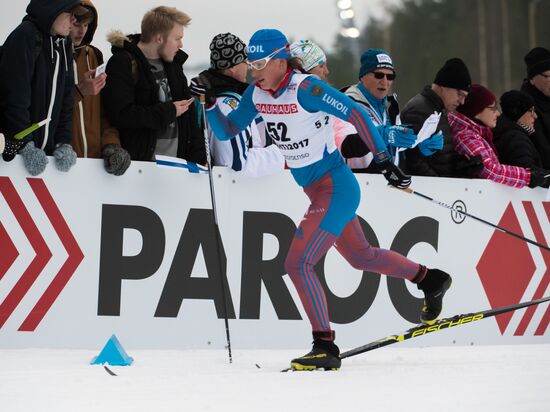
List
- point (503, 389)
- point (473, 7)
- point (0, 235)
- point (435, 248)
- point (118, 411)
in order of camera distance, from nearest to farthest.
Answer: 1. point (118, 411)
2. point (503, 389)
3. point (0, 235)
4. point (435, 248)
5. point (473, 7)

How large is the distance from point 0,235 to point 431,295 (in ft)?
8.08

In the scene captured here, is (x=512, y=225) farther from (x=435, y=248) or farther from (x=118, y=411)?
(x=118, y=411)

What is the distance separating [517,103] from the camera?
24.5 feet

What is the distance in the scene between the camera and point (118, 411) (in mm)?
3412

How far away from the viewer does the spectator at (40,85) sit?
17.8 feet

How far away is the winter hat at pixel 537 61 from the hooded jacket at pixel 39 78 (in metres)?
3.94

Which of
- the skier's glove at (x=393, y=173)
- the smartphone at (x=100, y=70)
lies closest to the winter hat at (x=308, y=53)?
the smartphone at (x=100, y=70)

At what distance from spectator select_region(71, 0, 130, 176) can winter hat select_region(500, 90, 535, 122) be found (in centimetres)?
318

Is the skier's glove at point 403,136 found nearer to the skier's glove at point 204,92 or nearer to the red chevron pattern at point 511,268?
the skier's glove at point 204,92

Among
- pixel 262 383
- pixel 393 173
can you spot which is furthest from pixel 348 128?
pixel 262 383

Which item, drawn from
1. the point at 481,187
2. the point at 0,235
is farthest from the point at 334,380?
the point at 481,187

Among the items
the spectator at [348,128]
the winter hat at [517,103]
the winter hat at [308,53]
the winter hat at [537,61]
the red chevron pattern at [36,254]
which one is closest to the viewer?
the red chevron pattern at [36,254]

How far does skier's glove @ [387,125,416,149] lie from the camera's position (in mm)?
5840

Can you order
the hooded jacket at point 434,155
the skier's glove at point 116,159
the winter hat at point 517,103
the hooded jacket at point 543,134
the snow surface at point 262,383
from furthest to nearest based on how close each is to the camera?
1. the hooded jacket at point 543,134
2. the winter hat at point 517,103
3. the hooded jacket at point 434,155
4. the skier's glove at point 116,159
5. the snow surface at point 262,383
